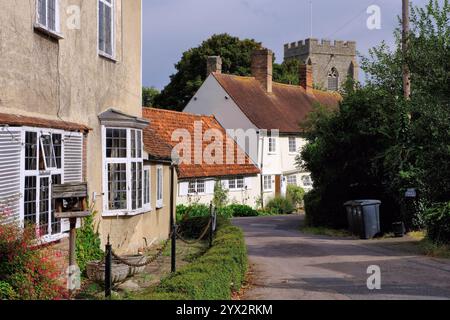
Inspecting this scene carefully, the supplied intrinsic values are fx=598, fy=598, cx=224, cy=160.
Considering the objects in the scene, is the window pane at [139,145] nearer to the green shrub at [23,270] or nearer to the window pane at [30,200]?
the window pane at [30,200]

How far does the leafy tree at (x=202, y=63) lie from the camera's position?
51219 millimetres

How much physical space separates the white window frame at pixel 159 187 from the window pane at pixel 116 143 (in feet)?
14.4

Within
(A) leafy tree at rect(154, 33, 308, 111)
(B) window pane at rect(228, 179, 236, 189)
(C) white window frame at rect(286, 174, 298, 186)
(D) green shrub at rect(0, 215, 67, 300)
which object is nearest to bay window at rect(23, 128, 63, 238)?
(D) green shrub at rect(0, 215, 67, 300)

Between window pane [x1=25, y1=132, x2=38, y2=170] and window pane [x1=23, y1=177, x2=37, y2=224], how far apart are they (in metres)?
0.22

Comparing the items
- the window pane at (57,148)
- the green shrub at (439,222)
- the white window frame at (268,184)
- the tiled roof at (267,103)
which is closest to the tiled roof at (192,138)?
the white window frame at (268,184)

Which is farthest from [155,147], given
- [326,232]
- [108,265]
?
[108,265]

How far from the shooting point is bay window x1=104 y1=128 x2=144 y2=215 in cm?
1397

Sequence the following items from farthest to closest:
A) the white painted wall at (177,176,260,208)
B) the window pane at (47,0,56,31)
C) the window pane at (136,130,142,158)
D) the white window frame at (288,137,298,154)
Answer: the white window frame at (288,137,298,154), the white painted wall at (177,176,260,208), the window pane at (136,130,142,158), the window pane at (47,0,56,31)

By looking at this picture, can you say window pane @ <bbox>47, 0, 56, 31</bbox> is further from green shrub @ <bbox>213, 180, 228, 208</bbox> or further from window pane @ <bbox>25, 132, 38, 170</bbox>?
green shrub @ <bbox>213, 180, 228, 208</bbox>

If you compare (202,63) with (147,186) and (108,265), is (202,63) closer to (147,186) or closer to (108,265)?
(147,186)

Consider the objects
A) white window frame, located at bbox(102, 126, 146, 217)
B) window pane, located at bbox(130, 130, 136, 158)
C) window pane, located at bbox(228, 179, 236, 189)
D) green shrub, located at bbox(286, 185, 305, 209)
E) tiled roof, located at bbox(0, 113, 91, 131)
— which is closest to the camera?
tiled roof, located at bbox(0, 113, 91, 131)

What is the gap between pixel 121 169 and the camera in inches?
559

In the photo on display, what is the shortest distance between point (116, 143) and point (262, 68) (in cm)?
3062

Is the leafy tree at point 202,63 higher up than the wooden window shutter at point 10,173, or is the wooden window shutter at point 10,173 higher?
the leafy tree at point 202,63
